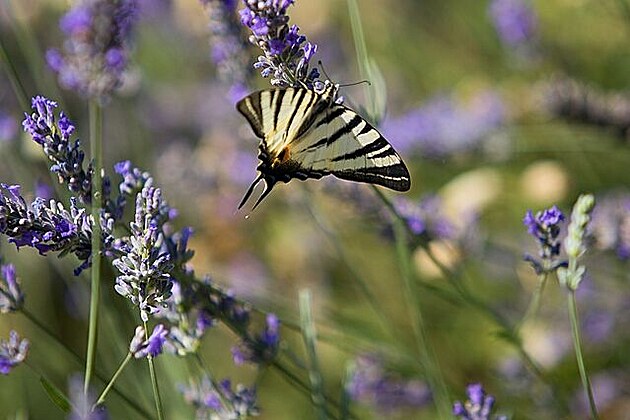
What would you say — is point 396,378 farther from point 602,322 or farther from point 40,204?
→ point 40,204

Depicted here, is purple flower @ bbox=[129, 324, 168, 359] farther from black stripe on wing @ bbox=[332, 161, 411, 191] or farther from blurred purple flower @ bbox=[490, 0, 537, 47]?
blurred purple flower @ bbox=[490, 0, 537, 47]

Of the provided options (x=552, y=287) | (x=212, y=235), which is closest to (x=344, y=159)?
(x=552, y=287)

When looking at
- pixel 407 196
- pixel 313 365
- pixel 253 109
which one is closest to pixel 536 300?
pixel 313 365

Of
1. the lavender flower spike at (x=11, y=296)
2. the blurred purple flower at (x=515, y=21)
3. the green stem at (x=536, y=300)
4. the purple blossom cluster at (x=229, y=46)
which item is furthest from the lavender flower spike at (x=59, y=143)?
the blurred purple flower at (x=515, y=21)

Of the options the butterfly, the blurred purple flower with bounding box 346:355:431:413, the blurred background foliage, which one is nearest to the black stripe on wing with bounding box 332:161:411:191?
the butterfly

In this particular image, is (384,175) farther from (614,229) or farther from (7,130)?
(7,130)

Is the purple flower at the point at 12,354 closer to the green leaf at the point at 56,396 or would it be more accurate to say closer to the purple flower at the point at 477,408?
the green leaf at the point at 56,396
